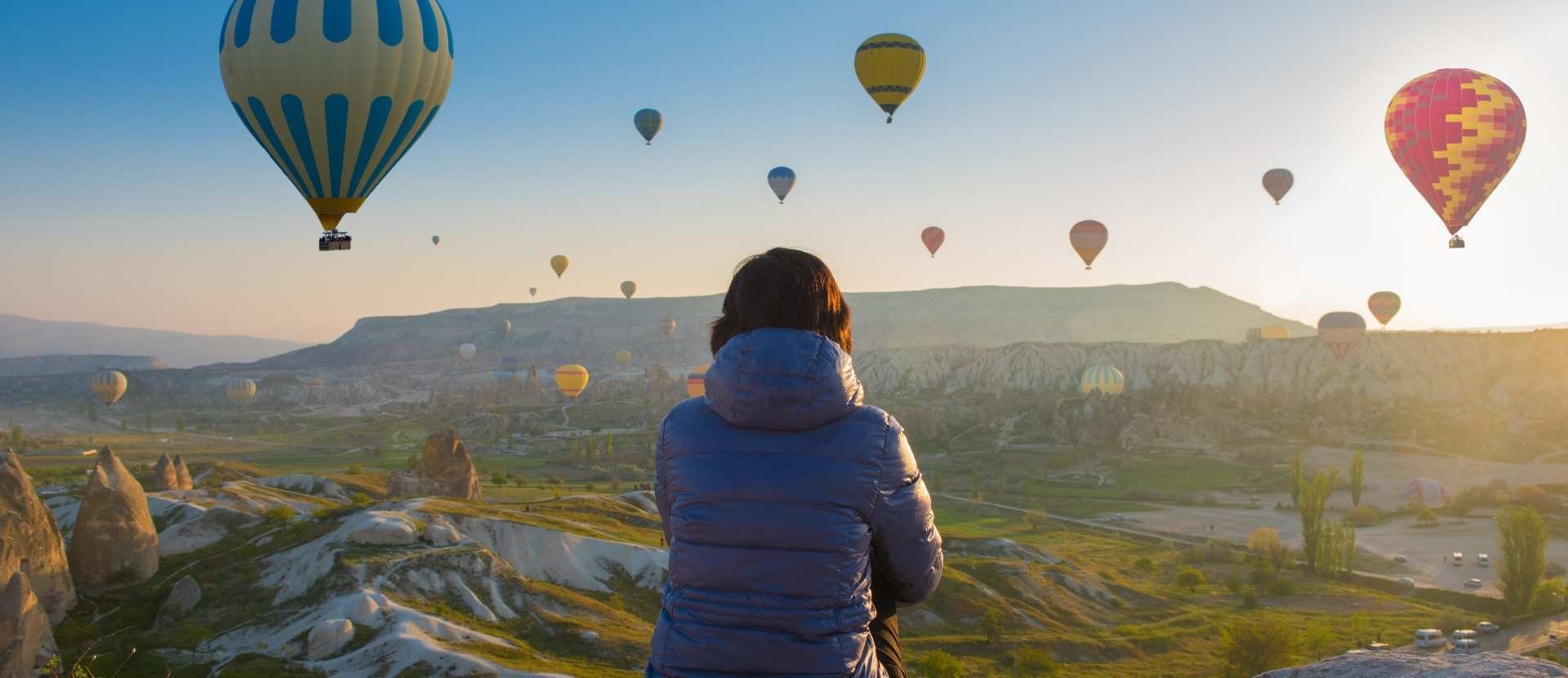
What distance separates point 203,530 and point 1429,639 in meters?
39.0

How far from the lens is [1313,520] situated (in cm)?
5453

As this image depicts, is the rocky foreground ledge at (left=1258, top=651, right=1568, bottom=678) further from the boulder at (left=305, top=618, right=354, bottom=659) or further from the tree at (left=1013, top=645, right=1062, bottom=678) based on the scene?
the tree at (left=1013, top=645, right=1062, bottom=678)

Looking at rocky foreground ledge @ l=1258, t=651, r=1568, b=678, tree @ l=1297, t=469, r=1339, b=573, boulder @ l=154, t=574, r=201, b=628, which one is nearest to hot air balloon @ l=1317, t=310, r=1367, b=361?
tree @ l=1297, t=469, r=1339, b=573

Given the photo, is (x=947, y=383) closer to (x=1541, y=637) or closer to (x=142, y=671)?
(x=1541, y=637)

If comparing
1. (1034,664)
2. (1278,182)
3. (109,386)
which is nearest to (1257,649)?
(1034,664)

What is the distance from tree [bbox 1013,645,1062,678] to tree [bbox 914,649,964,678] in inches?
90.2

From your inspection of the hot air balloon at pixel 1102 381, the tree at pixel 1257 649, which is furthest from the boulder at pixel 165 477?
the hot air balloon at pixel 1102 381

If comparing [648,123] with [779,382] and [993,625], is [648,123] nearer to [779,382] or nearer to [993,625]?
[993,625]

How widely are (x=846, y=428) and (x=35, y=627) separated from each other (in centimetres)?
2636

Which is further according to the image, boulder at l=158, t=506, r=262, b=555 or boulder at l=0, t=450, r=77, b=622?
boulder at l=158, t=506, r=262, b=555

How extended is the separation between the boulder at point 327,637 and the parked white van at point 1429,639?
3236 cm

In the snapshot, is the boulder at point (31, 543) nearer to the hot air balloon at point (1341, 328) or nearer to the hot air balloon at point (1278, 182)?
the hot air balloon at point (1278, 182)

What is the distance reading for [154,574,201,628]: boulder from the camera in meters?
28.7

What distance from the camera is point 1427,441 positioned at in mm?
89000
